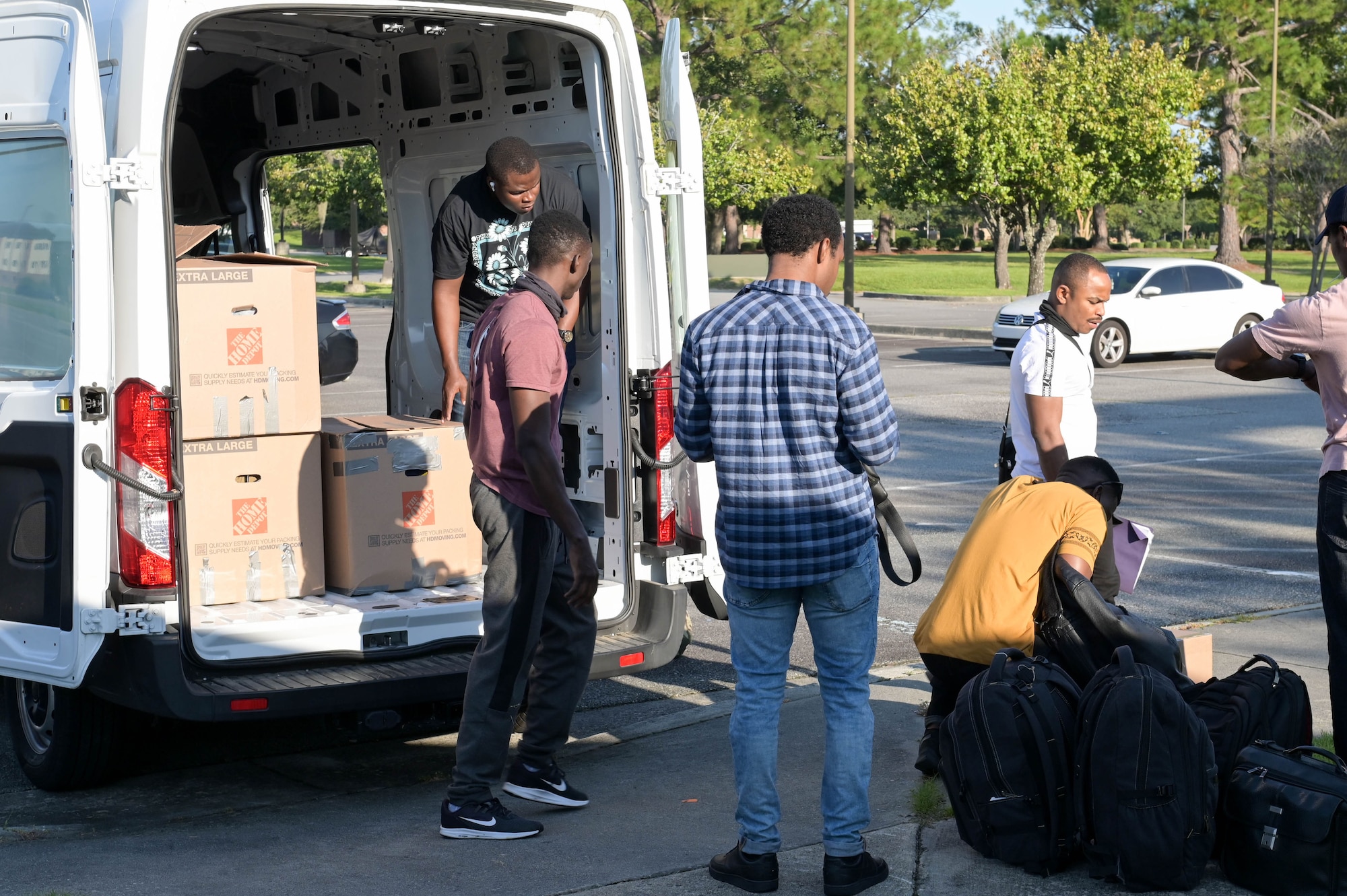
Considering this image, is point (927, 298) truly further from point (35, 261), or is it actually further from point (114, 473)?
point (114, 473)

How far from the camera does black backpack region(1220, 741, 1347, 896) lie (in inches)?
152

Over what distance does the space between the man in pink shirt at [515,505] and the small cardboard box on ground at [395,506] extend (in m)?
1.02

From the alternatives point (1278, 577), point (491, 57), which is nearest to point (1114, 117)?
point (1278, 577)

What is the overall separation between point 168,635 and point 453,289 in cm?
227

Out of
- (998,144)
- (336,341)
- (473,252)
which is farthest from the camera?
(998,144)

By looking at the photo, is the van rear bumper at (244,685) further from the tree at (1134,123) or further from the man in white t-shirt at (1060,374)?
the tree at (1134,123)

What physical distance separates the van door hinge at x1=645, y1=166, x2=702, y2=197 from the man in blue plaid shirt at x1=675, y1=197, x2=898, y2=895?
150 centimetres

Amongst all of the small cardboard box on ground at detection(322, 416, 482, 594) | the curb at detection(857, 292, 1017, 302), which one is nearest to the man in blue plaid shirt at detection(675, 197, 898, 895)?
the small cardboard box on ground at detection(322, 416, 482, 594)

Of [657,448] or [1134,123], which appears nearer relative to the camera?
[657,448]

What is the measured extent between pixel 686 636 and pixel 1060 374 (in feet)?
6.49

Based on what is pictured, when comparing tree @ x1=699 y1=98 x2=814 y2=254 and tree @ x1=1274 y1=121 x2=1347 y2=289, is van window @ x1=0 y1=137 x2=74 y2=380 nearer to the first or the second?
tree @ x1=1274 y1=121 x2=1347 y2=289

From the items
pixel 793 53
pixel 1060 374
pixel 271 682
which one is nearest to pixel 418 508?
pixel 271 682

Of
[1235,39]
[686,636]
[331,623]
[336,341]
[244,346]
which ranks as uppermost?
[1235,39]

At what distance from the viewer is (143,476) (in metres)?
4.57
